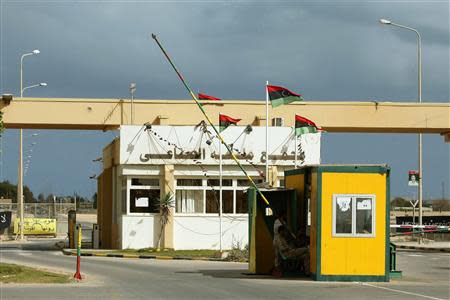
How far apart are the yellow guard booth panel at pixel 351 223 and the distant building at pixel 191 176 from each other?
1821 centimetres

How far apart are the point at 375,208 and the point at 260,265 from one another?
13.0ft

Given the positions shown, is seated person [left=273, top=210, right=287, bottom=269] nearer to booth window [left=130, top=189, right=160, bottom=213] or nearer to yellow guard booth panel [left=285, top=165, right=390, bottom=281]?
yellow guard booth panel [left=285, top=165, right=390, bottom=281]

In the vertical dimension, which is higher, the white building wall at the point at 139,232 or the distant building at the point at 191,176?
the distant building at the point at 191,176

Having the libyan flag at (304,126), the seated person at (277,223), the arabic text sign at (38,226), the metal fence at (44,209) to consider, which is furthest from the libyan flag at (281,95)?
the metal fence at (44,209)

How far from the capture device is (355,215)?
2233cm

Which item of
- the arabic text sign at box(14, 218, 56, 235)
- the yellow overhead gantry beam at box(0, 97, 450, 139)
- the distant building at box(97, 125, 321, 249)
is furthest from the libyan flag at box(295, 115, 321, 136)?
the arabic text sign at box(14, 218, 56, 235)

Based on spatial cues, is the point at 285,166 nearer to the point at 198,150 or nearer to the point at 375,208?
the point at 198,150

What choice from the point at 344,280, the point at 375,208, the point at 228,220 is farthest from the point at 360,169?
the point at 228,220

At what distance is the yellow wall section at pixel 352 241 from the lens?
22188mm

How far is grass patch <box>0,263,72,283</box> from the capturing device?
2172 cm

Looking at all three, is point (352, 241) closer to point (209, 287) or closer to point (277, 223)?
point (277, 223)

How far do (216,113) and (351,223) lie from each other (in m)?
21.8

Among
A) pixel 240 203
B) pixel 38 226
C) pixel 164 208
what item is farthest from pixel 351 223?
pixel 38 226

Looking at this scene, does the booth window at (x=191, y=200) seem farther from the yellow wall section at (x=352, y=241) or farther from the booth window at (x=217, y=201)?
the yellow wall section at (x=352, y=241)
